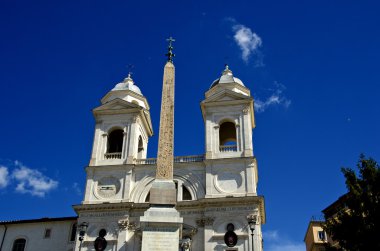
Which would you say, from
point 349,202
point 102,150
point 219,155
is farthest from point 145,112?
point 349,202

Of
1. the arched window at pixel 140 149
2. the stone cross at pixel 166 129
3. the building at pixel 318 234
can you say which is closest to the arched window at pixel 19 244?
the arched window at pixel 140 149

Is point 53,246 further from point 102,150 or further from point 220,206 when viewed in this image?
point 220,206

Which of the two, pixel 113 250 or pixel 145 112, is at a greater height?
pixel 145 112

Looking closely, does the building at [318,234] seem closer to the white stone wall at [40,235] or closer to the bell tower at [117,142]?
the bell tower at [117,142]

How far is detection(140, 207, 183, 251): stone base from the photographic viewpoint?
1717cm

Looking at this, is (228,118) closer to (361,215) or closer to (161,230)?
(361,215)

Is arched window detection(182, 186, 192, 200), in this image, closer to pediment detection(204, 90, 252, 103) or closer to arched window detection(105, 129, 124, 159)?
arched window detection(105, 129, 124, 159)

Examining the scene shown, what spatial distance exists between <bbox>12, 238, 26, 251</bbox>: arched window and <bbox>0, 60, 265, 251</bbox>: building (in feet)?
0.81

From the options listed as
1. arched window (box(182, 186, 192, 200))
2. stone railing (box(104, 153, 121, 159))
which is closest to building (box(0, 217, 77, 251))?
stone railing (box(104, 153, 121, 159))

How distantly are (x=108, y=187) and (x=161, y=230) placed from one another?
18839 mm

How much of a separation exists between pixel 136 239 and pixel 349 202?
17.0 meters

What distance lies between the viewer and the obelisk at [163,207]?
17250 mm

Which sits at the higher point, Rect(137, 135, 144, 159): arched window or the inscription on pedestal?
Rect(137, 135, 144, 159): arched window

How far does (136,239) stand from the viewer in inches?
1289
